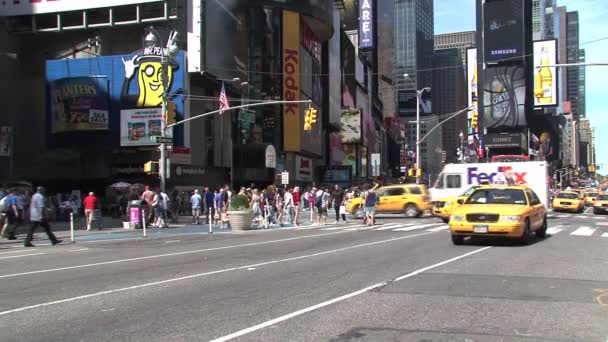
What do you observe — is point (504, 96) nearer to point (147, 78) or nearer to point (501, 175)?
point (147, 78)

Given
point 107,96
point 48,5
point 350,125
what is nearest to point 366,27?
point 350,125

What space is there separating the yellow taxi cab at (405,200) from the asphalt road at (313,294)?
54.4 feet

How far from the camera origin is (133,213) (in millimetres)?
26344

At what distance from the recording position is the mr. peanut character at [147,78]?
42.7 metres

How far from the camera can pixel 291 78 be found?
58.1 metres

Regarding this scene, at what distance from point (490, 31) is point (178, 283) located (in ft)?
440

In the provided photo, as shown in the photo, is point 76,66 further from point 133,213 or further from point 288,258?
point 288,258

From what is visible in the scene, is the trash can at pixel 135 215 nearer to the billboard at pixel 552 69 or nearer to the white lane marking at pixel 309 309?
the white lane marking at pixel 309 309

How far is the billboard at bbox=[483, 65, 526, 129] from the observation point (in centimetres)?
13012

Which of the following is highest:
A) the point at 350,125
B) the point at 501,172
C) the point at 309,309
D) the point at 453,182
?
the point at 350,125

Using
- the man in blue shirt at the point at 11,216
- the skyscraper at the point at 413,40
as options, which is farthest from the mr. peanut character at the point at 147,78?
the skyscraper at the point at 413,40

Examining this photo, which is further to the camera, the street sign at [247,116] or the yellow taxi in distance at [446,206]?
the street sign at [247,116]

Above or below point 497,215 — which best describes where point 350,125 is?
above

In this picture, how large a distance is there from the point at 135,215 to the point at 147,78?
62.2 ft
